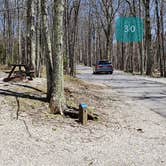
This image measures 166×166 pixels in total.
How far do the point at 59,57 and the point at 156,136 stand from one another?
3515 millimetres

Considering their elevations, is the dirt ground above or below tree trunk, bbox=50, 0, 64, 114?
below

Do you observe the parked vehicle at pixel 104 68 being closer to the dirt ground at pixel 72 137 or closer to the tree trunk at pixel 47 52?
the dirt ground at pixel 72 137

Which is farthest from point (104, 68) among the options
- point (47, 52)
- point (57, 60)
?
point (57, 60)

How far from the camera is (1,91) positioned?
38.0 ft

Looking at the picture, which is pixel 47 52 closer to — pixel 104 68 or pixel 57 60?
pixel 57 60

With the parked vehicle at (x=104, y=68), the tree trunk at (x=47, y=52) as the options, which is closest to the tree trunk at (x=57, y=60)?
the tree trunk at (x=47, y=52)

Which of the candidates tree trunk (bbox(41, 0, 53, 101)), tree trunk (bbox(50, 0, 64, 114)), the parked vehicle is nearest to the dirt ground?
tree trunk (bbox(50, 0, 64, 114))

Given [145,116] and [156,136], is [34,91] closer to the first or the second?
[145,116]

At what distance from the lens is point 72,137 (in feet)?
26.2

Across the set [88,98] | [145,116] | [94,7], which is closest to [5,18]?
[94,7]

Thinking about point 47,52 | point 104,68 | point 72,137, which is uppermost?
point 47,52

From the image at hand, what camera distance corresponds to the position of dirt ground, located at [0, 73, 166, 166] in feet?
21.8

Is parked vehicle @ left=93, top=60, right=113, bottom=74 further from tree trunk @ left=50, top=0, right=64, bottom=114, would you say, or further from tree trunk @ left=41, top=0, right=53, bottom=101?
tree trunk @ left=50, top=0, right=64, bottom=114

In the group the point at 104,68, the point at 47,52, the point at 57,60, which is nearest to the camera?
the point at 57,60
